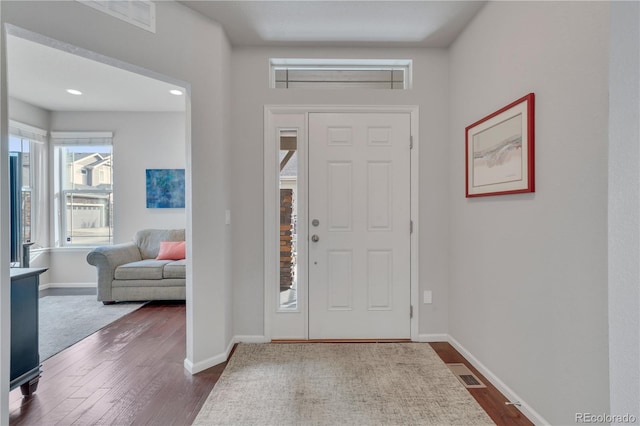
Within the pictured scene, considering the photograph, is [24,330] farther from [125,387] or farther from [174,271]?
[174,271]

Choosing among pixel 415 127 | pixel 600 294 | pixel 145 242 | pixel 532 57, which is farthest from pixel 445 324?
pixel 145 242

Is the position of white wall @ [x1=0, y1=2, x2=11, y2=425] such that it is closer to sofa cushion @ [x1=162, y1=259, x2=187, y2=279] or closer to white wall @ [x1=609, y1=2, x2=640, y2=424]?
white wall @ [x1=609, y1=2, x2=640, y2=424]

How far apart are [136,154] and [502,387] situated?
522 centimetres

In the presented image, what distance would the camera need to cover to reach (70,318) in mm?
3396

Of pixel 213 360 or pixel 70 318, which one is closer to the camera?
pixel 213 360

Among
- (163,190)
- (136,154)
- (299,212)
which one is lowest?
(299,212)

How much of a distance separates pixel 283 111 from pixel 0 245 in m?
2.06

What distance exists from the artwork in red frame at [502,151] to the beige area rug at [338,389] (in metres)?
1.34

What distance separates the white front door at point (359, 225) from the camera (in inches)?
110

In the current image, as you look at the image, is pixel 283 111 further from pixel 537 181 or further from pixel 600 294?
pixel 600 294

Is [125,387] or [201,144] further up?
[201,144]

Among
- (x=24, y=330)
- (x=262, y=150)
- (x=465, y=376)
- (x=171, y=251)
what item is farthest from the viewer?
(x=171, y=251)

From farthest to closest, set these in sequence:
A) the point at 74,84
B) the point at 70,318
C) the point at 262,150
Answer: the point at 74,84
the point at 70,318
the point at 262,150

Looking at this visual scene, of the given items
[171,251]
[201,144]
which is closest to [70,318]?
[171,251]
